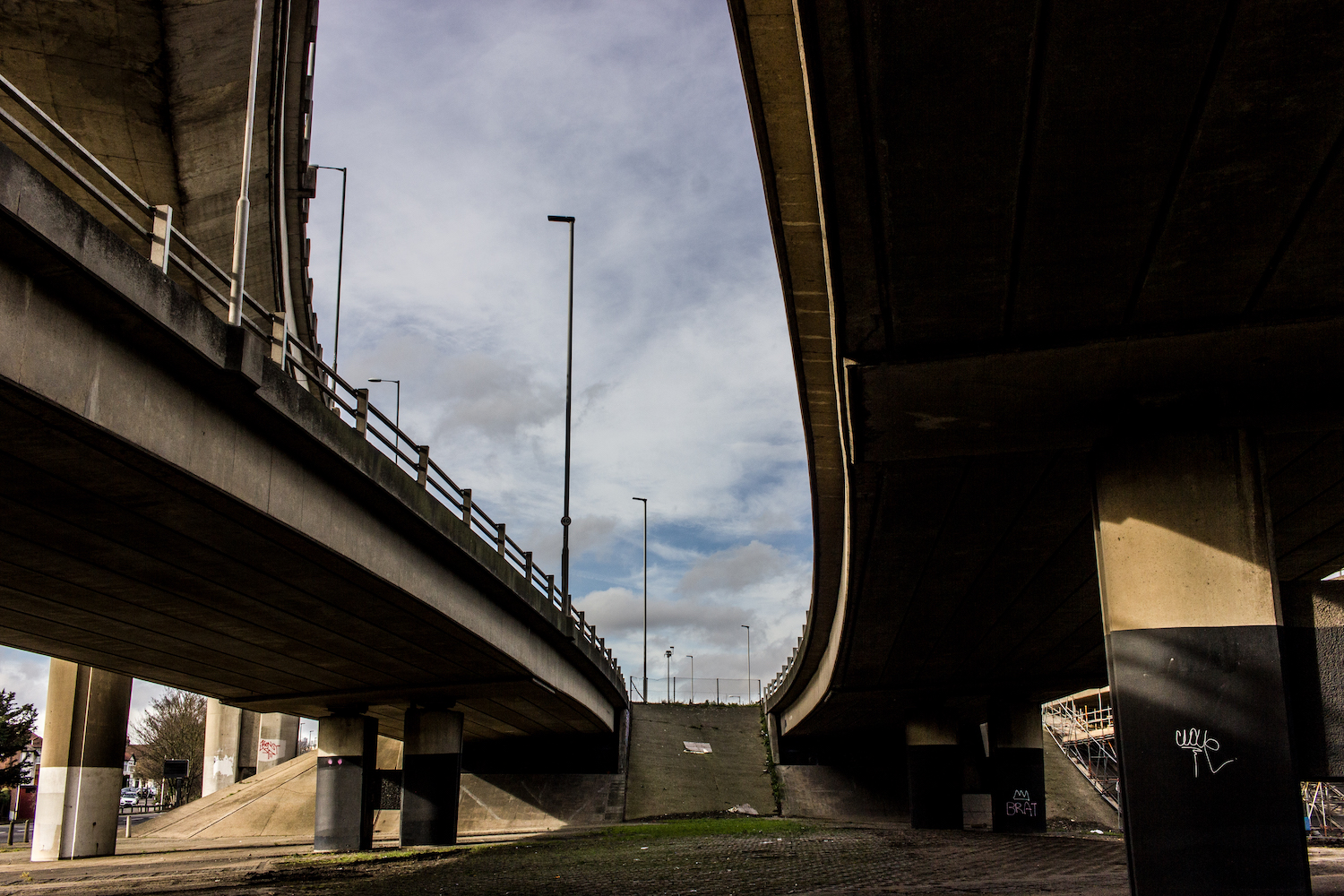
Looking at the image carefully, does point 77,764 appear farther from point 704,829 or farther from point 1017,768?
point 1017,768

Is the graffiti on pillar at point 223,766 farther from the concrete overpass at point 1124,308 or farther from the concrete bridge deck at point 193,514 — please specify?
the concrete overpass at point 1124,308

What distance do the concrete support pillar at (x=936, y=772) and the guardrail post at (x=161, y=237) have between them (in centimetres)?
3039

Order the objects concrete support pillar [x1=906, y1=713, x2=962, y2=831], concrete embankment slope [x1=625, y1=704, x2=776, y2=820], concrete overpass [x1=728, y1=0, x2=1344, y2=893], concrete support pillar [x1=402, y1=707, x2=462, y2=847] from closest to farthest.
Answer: concrete overpass [x1=728, y1=0, x2=1344, y2=893]
concrete support pillar [x1=402, y1=707, x2=462, y2=847]
concrete support pillar [x1=906, y1=713, x2=962, y2=831]
concrete embankment slope [x1=625, y1=704, x2=776, y2=820]

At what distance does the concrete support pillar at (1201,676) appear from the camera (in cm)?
911

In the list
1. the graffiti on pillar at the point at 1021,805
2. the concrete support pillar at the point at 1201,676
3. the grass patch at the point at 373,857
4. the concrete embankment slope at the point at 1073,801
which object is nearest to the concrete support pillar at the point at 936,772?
the graffiti on pillar at the point at 1021,805

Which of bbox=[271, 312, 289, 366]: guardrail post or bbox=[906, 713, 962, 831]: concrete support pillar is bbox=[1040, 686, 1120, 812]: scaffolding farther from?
bbox=[271, 312, 289, 366]: guardrail post

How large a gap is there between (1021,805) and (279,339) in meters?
29.7

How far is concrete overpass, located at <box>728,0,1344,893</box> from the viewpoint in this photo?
6.24 metres

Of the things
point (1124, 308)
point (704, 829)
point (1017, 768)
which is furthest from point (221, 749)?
point (1124, 308)

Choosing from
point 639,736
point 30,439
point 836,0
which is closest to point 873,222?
point 836,0

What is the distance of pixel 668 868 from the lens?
65.6 feet

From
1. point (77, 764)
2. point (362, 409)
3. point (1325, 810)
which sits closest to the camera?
point (362, 409)

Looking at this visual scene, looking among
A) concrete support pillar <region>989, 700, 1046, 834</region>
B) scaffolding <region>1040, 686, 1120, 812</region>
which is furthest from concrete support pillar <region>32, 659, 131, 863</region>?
scaffolding <region>1040, 686, 1120, 812</region>

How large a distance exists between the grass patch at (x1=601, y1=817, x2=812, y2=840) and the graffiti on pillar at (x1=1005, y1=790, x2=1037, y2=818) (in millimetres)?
6526
